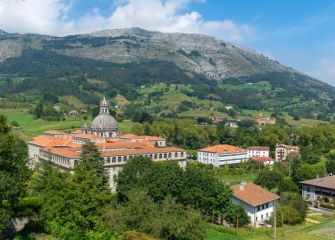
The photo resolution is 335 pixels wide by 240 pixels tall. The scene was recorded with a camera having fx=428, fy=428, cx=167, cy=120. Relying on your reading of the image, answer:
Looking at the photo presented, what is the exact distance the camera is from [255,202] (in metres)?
54.9

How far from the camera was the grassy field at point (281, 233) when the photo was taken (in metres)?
46.2

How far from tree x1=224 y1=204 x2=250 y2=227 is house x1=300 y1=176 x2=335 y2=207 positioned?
1835cm

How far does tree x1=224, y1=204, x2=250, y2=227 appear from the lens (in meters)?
51.8

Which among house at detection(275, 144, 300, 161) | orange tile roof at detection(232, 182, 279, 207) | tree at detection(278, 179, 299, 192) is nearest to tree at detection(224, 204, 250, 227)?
orange tile roof at detection(232, 182, 279, 207)

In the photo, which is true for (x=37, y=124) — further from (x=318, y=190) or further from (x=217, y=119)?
(x=318, y=190)

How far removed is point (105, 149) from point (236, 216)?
36.3 meters

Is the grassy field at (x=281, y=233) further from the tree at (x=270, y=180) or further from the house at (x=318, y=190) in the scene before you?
the tree at (x=270, y=180)

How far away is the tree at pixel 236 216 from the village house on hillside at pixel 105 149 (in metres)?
23.4

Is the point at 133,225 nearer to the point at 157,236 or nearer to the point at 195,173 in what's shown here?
the point at 157,236

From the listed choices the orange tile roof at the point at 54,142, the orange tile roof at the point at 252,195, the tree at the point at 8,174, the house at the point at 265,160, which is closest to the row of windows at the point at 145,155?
the orange tile roof at the point at 54,142

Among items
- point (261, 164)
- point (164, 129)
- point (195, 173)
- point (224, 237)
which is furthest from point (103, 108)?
point (224, 237)

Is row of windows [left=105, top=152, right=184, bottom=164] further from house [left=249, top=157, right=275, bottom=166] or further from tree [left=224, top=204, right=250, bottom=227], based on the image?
house [left=249, top=157, right=275, bottom=166]

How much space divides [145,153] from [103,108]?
3302 cm

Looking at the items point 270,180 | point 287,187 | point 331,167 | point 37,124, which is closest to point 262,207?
point 270,180
